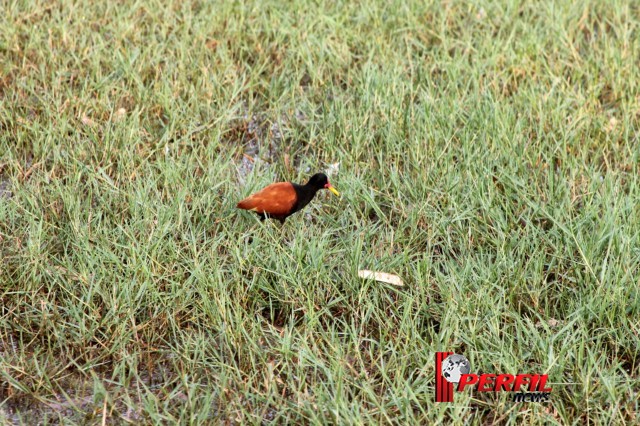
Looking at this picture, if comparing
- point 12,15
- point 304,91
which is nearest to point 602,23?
point 304,91

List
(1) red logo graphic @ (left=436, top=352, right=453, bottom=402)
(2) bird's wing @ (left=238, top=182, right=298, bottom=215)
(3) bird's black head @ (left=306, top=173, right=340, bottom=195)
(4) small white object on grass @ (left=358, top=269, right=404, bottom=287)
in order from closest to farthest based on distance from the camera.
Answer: (1) red logo graphic @ (left=436, top=352, right=453, bottom=402) → (4) small white object on grass @ (left=358, top=269, right=404, bottom=287) → (2) bird's wing @ (left=238, top=182, right=298, bottom=215) → (3) bird's black head @ (left=306, top=173, right=340, bottom=195)

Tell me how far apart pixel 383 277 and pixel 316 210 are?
73 centimetres

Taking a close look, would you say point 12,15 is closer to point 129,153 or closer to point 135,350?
point 129,153

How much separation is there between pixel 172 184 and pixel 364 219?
906 millimetres

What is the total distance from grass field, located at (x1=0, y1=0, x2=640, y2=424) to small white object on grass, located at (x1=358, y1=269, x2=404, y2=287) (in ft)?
0.11

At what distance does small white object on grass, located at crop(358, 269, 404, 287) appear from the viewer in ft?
11.0

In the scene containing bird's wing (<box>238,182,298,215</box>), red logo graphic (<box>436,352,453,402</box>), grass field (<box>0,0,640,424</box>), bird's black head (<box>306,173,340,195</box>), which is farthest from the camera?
bird's black head (<box>306,173,340,195</box>)

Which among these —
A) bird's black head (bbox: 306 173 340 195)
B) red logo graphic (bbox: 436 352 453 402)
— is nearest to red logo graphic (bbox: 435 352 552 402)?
red logo graphic (bbox: 436 352 453 402)

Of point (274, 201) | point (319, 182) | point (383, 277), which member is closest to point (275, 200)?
point (274, 201)

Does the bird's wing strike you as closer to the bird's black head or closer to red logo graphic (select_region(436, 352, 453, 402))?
the bird's black head

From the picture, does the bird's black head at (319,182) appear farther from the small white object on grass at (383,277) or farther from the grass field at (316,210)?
the small white object on grass at (383,277)

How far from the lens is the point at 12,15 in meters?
5.33

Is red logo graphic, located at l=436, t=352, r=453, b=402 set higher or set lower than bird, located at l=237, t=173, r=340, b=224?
lower

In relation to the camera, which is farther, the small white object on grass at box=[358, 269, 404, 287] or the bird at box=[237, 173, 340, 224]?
the bird at box=[237, 173, 340, 224]
